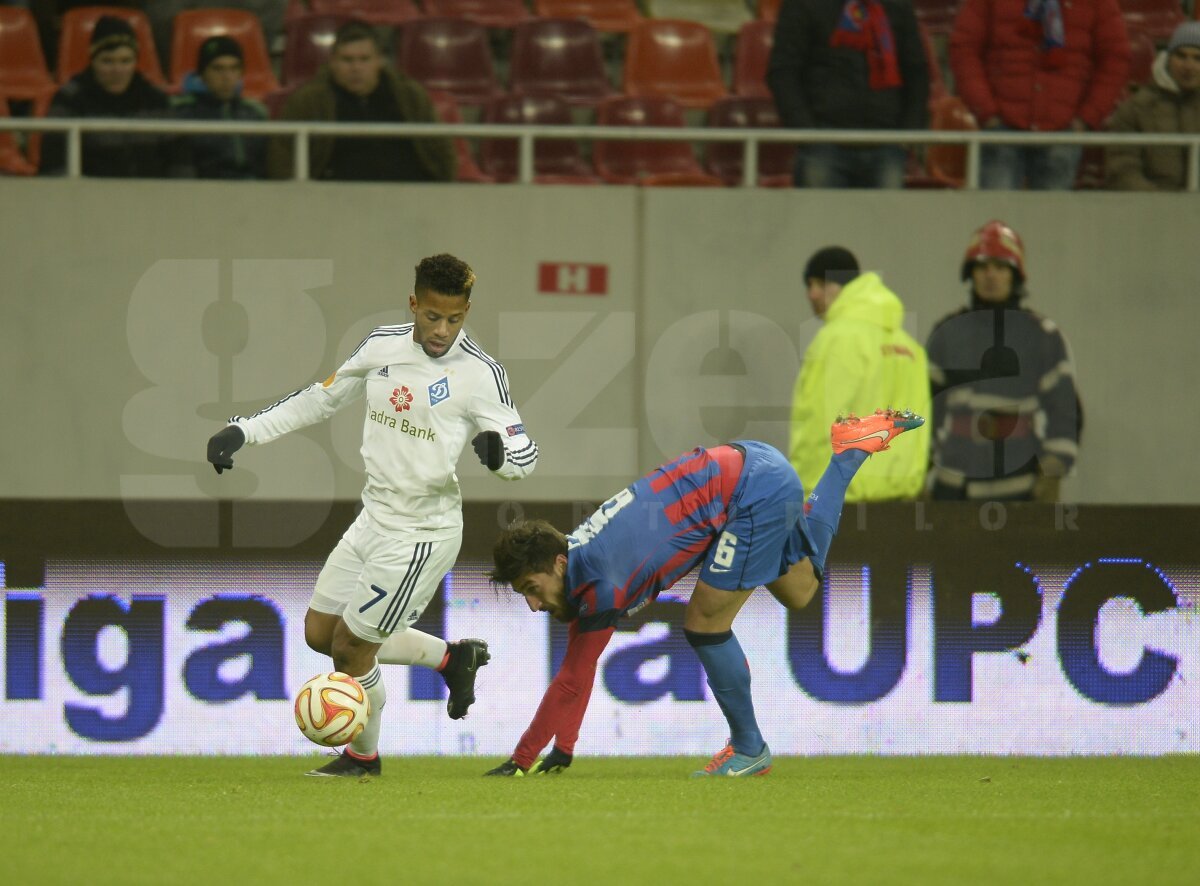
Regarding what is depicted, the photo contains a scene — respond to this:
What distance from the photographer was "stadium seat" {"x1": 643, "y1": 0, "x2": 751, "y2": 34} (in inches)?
491

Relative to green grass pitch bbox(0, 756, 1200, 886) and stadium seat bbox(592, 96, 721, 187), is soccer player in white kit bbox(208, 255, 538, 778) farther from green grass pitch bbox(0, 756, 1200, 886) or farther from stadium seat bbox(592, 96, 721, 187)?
stadium seat bbox(592, 96, 721, 187)

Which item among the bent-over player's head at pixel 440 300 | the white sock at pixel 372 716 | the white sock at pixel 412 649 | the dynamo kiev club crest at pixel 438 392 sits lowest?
the white sock at pixel 372 716

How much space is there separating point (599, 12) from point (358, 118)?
3285 mm

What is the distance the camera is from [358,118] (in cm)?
948

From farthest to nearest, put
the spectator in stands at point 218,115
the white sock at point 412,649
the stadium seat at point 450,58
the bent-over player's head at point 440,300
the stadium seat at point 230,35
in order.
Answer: the stadium seat at point 450,58
the stadium seat at point 230,35
the spectator in stands at point 218,115
the white sock at point 412,649
the bent-over player's head at point 440,300

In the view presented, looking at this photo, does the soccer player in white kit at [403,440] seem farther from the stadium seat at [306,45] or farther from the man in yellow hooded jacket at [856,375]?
the stadium seat at [306,45]

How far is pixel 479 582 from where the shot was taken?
8055 millimetres

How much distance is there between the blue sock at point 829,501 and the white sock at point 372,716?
72.7 inches

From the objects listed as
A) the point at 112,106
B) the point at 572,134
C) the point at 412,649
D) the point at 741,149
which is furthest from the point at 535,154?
the point at 412,649

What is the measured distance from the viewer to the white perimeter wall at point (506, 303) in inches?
364

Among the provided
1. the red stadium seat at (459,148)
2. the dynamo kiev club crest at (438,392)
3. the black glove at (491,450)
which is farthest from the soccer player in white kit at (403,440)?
the red stadium seat at (459,148)

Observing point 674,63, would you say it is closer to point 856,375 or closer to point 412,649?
point 856,375

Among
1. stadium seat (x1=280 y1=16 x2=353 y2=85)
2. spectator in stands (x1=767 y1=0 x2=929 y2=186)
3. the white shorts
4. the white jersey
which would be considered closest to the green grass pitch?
the white shorts

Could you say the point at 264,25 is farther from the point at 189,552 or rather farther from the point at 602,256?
the point at 189,552
